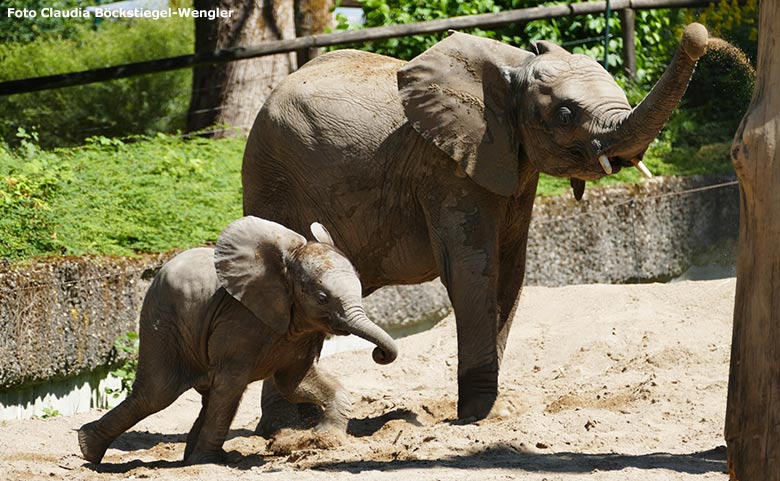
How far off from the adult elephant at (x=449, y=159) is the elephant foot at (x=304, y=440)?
774 millimetres

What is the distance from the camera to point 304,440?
25.0 ft

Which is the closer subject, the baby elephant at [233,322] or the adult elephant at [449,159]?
the baby elephant at [233,322]

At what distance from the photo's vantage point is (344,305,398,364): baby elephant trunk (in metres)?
6.51

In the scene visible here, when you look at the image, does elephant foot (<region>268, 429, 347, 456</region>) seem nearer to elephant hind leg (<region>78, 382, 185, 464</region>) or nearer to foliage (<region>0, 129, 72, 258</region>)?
elephant hind leg (<region>78, 382, 185, 464</region>)

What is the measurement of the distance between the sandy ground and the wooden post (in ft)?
13.6

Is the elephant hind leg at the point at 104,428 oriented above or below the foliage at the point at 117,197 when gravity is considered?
below

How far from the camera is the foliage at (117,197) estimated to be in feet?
31.7

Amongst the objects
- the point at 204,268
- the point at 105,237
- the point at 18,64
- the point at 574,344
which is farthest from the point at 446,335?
the point at 18,64

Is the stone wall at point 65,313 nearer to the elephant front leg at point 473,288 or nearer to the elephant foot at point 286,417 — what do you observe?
the elephant foot at point 286,417

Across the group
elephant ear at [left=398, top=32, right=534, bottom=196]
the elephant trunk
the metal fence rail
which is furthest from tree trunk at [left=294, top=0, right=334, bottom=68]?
the elephant trunk

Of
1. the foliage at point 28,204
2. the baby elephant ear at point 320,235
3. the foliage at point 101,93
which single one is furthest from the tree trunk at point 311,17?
the baby elephant ear at point 320,235

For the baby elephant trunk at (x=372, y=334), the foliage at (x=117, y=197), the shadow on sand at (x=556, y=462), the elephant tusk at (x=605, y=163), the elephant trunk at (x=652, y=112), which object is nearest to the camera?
the shadow on sand at (x=556, y=462)

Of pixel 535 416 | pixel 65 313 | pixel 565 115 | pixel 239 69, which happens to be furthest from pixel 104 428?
pixel 239 69

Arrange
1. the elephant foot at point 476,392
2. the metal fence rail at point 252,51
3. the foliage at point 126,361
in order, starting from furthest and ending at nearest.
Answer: the metal fence rail at point 252,51 < the foliage at point 126,361 < the elephant foot at point 476,392
